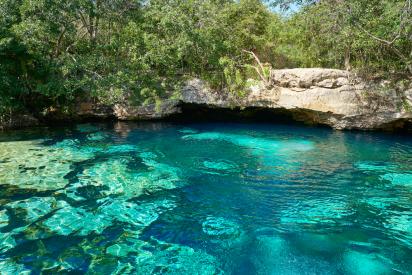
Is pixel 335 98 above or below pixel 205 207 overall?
above

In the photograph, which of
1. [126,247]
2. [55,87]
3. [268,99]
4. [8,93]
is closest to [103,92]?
[55,87]

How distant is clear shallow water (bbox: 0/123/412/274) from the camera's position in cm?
516

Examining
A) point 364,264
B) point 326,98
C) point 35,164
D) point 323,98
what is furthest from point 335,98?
point 35,164

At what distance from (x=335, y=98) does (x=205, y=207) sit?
913cm

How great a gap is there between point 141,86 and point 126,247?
1038cm

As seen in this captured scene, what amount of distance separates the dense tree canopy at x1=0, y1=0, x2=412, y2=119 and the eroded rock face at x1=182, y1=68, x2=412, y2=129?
2.56 feet

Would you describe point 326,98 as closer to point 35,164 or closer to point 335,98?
point 335,98

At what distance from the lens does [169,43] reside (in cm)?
1487

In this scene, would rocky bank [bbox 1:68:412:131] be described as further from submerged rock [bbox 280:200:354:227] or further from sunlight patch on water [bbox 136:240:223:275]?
sunlight patch on water [bbox 136:240:223:275]

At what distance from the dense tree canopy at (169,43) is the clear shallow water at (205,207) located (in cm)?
310

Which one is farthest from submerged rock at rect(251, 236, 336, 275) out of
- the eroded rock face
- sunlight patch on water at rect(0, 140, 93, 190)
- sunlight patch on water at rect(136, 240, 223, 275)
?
the eroded rock face

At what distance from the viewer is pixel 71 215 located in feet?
21.4

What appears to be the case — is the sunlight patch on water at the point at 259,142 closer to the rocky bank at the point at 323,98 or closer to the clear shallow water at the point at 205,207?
the clear shallow water at the point at 205,207

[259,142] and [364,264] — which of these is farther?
[259,142]
